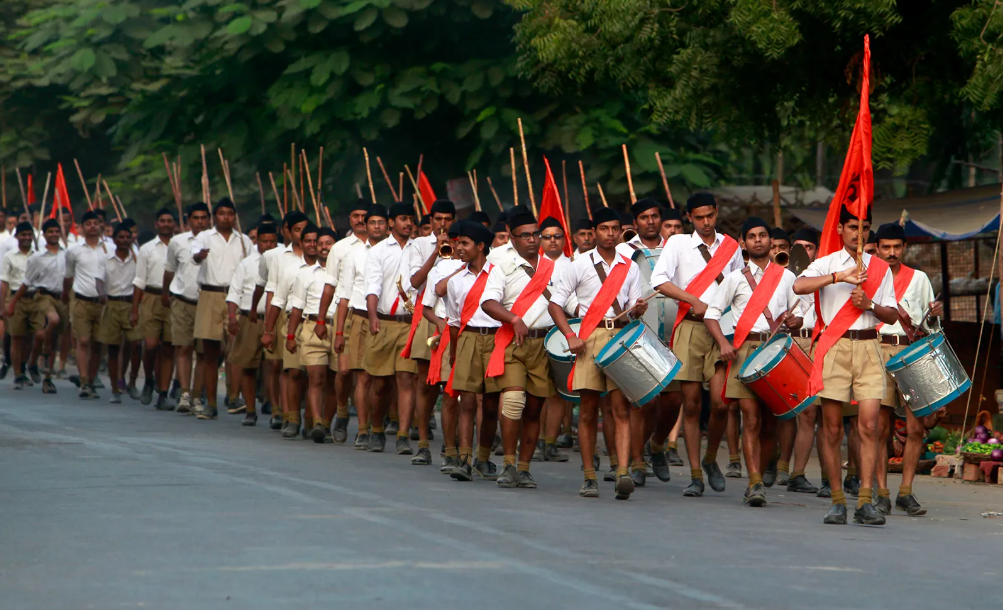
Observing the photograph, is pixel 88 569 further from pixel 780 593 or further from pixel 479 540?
pixel 780 593

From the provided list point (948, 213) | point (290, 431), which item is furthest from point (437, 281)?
point (948, 213)

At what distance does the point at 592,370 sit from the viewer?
1074cm

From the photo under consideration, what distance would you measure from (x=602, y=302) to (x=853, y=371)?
6.01 feet

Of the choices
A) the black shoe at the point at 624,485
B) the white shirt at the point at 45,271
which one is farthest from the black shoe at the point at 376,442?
the white shirt at the point at 45,271

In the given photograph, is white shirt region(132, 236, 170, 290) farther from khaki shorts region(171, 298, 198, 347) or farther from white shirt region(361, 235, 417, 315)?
white shirt region(361, 235, 417, 315)

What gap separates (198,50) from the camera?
23188 millimetres

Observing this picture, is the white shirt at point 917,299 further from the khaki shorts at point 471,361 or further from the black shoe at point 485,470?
the black shoe at point 485,470

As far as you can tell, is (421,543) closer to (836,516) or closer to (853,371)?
(836,516)

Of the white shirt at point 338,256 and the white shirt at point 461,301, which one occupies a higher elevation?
the white shirt at point 338,256

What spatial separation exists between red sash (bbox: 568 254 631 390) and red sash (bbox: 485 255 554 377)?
0.42m

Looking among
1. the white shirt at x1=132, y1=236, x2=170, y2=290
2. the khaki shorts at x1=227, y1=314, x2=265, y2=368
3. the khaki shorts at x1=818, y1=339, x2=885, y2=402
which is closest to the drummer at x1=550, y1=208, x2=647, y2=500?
the khaki shorts at x1=818, y1=339, x2=885, y2=402

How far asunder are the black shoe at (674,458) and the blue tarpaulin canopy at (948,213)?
3.05m

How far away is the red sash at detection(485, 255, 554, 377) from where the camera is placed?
11.1 metres

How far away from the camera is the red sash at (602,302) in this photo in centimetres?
1080
